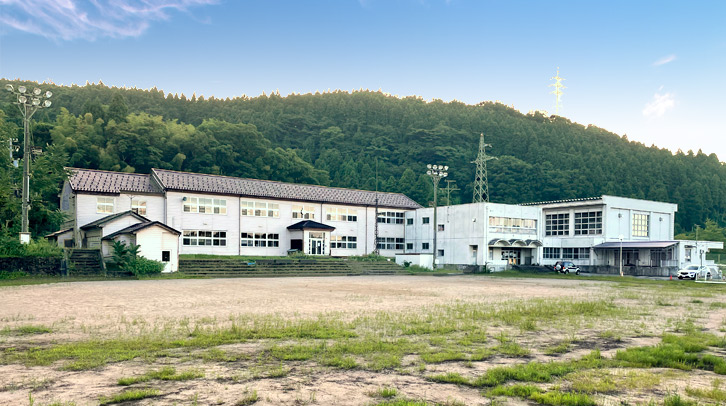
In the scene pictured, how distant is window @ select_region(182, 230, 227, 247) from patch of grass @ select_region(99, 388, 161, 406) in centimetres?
3849

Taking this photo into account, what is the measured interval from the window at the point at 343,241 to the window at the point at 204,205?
11787 mm

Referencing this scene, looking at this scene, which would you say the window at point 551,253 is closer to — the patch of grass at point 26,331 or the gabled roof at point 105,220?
the gabled roof at point 105,220

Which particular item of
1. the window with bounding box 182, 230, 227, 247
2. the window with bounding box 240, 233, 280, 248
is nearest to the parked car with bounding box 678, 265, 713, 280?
the window with bounding box 240, 233, 280, 248

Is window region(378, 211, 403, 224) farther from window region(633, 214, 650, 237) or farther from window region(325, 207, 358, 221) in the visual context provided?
window region(633, 214, 650, 237)

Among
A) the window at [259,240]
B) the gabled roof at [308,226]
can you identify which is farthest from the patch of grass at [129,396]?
the gabled roof at [308,226]

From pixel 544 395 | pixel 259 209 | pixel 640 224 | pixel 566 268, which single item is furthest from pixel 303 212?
pixel 544 395

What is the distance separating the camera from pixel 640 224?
2122 inches

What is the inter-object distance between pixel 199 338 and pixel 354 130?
100765 mm

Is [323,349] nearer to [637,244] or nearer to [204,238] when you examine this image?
[204,238]

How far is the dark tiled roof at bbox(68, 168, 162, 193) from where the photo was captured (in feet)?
128

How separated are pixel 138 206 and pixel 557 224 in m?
42.8

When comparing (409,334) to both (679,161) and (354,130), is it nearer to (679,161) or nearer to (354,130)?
(354,130)

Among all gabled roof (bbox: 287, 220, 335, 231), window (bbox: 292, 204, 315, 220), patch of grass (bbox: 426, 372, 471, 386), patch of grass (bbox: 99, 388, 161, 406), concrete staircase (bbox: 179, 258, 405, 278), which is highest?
window (bbox: 292, 204, 315, 220)

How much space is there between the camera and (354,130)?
10875 centimetres
